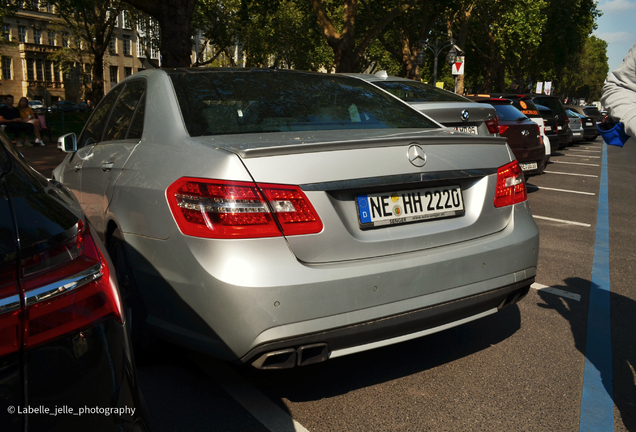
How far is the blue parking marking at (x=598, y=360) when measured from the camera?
282cm

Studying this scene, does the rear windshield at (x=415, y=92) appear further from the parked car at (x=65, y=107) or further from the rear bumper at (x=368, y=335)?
the parked car at (x=65, y=107)

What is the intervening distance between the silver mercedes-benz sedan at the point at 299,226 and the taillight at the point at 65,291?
84cm

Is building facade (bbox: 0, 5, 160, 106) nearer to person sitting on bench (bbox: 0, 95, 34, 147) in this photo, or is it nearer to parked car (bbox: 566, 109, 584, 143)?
person sitting on bench (bbox: 0, 95, 34, 147)

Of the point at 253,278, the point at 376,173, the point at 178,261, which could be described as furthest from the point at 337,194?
the point at 178,261

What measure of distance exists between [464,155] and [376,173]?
56cm

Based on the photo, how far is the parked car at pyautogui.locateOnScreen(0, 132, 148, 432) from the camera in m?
1.32

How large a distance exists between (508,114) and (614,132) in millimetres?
7787

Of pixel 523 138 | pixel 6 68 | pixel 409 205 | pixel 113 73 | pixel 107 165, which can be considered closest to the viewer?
pixel 409 205

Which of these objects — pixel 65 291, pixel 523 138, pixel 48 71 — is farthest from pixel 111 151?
pixel 48 71

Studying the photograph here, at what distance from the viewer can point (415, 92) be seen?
8.30 metres

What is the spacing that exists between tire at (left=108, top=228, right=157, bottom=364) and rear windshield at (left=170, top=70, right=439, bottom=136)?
2.42 feet

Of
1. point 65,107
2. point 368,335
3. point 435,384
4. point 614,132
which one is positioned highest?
point 614,132

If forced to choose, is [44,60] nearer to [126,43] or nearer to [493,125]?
[126,43]

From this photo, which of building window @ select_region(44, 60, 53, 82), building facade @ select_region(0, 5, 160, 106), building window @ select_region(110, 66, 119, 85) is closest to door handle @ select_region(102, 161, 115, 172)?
building facade @ select_region(0, 5, 160, 106)
